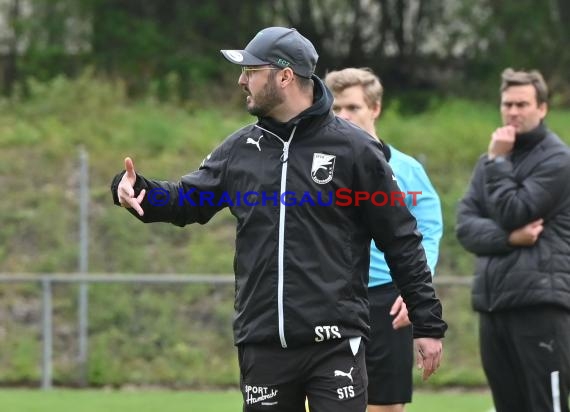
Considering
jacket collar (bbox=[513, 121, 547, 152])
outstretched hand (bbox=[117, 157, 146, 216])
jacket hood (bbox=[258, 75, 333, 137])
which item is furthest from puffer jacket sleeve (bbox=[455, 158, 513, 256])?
outstretched hand (bbox=[117, 157, 146, 216])

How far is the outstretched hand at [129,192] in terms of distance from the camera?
16.6ft

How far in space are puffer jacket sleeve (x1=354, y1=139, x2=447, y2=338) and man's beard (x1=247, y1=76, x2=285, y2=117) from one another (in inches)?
15.5

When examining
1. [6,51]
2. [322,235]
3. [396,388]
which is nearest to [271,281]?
[322,235]

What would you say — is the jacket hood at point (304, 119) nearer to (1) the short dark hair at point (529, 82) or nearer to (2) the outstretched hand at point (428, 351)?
(2) the outstretched hand at point (428, 351)

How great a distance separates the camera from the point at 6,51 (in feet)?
66.2

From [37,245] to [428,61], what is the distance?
10210mm

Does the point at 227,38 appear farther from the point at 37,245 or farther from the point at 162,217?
the point at 162,217

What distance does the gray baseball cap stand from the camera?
502 cm

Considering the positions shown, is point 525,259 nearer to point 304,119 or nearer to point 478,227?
point 478,227

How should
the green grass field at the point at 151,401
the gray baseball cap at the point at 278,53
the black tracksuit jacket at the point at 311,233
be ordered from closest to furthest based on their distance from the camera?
the black tracksuit jacket at the point at 311,233 → the gray baseball cap at the point at 278,53 → the green grass field at the point at 151,401

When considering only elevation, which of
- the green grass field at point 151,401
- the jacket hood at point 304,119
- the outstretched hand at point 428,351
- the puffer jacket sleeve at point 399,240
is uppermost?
the jacket hood at point 304,119

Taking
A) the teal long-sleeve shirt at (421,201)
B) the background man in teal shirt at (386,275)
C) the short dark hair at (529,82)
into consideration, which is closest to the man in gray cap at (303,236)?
the background man in teal shirt at (386,275)

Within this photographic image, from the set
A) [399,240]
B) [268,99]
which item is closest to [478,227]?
[399,240]

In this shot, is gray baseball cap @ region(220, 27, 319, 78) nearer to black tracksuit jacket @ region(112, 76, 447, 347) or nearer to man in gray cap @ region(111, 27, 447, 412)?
man in gray cap @ region(111, 27, 447, 412)
